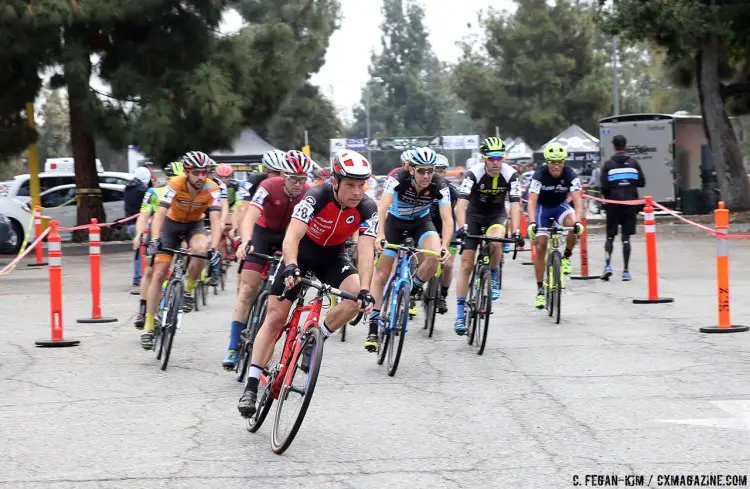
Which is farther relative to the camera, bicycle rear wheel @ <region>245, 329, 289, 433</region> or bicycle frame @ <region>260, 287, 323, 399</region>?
bicycle rear wheel @ <region>245, 329, 289, 433</region>

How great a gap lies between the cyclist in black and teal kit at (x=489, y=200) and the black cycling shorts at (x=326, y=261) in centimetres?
384

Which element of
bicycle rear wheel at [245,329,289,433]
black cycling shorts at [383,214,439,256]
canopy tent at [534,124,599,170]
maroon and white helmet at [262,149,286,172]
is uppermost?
canopy tent at [534,124,599,170]

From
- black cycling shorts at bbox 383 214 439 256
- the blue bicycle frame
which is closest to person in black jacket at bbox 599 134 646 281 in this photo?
black cycling shorts at bbox 383 214 439 256

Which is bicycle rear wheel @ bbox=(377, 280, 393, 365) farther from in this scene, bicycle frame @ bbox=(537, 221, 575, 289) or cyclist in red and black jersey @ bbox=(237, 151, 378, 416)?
bicycle frame @ bbox=(537, 221, 575, 289)

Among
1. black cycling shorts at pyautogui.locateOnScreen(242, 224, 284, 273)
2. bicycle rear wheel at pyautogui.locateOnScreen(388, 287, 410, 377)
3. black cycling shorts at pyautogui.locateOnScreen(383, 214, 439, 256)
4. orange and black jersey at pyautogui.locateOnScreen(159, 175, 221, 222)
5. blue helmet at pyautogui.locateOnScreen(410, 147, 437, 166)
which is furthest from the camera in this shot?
black cycling shorts at pyautogui.locateOnScreen(383, 214, 439, 256)

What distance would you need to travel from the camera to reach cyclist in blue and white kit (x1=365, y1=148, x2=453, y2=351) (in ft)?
37.1

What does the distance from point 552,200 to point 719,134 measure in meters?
18.4

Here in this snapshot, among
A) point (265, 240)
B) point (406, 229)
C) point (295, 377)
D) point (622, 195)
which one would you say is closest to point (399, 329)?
point (265, 240)

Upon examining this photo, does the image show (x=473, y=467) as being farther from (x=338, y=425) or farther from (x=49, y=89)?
(x=49, y=89)

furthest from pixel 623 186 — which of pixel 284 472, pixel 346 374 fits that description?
pixel 284 472

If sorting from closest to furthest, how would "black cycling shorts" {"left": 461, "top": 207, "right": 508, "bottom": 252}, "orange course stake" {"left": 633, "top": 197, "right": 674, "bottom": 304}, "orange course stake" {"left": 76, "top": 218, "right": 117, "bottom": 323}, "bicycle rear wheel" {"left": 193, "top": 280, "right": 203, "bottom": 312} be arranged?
"black cycling shorts" {"left": 461, "top": 207, "right": 508, "bottom": 252} < "orange course stake" {"left": 633, "top": 197, "right": 674, "bottom": 304} < "orange course stake" {"left": 76, "top": 218, "right": 117, "bottom": 323} < "bicycle rear wheel" {"left": 193, "top": 280, "right": 203, "bottom": 312}

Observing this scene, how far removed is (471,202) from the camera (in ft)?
Answer: 41.7

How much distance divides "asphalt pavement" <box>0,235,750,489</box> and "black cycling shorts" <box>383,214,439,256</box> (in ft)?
3.43

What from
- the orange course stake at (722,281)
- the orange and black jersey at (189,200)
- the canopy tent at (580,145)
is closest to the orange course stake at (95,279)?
the orange and black jersey at (189,200)
